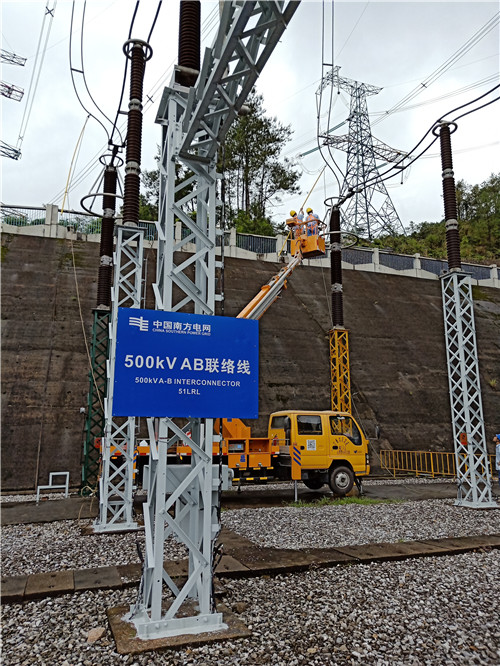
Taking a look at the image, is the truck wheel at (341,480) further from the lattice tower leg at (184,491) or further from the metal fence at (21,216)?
the metal fence at (21,216)

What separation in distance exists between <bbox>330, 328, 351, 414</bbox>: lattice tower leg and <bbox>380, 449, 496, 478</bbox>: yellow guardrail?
5.12 metres

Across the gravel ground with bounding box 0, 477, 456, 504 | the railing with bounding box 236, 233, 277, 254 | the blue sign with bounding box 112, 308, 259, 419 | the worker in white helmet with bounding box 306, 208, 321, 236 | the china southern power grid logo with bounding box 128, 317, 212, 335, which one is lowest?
the gravel ground with bounding box 0, 477, 456, 504

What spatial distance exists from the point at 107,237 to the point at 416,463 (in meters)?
17.8

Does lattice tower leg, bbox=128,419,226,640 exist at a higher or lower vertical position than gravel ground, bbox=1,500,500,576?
higher

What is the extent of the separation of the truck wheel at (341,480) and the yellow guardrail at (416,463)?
812cm

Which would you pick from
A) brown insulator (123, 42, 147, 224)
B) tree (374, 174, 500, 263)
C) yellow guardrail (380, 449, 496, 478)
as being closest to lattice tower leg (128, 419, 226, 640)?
brown insulator (123, 42, 147, 224)

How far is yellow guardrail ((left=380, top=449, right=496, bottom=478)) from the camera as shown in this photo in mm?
23406

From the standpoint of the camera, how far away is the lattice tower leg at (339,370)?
797 inches

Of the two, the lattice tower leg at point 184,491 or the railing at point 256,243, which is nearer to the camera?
the lattice tower leg at point 184,491

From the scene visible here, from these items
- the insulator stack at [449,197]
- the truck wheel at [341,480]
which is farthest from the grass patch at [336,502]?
the insulator stack at [449,197]

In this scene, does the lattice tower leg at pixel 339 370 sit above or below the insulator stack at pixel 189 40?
below

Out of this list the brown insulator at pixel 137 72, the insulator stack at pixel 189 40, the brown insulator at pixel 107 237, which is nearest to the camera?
the insulator stack at pixel 189 40

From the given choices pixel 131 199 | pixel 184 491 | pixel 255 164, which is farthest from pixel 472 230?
pixel 184 491

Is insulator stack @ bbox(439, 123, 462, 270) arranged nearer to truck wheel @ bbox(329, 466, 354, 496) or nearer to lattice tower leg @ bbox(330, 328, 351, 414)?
lattice tower leg @ bbox(330, 328, 351, 414)
